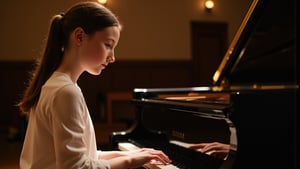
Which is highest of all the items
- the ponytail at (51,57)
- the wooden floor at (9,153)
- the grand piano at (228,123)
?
the ponytail at (51,57)

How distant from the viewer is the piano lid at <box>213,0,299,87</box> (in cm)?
254

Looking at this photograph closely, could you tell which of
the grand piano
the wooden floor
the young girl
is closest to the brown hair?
the young girl

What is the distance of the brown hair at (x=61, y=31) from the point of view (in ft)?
4.19

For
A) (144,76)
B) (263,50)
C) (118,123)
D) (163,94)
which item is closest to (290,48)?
(263,50)

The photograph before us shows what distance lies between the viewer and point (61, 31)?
1333mm

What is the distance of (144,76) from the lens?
7.62 m

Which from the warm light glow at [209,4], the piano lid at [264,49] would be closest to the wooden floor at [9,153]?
the piano lid at [264,49]

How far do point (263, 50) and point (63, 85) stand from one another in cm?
282

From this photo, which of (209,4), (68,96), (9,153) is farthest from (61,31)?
(209,4)

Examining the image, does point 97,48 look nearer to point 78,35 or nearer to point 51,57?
point 78,35

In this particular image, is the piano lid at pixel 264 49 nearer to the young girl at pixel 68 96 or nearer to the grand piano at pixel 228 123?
the grand piano at pixel 228 123

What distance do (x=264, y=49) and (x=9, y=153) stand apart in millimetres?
3823

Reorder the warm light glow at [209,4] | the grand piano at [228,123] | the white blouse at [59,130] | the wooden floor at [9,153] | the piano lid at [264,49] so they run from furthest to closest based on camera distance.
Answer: the warm light glow at [209,4] < the wooden floor at [9,153] < the piano lid at [264,49] < the grand piano at [228,123] < the white blouse at [59,130]

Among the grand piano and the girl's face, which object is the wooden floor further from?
the girl's face
